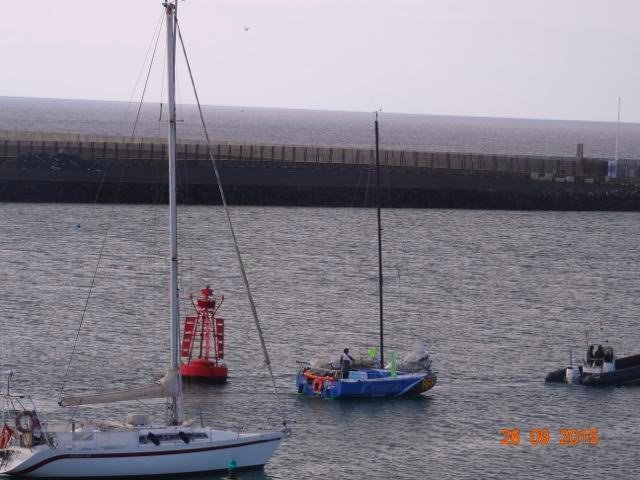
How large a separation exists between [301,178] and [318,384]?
76831 mm

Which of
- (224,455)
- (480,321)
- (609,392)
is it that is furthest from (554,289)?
(224,455)

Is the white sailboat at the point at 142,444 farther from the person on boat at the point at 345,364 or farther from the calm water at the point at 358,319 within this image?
the person on boat at the point at 345,364

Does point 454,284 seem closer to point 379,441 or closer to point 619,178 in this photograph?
point 379,441

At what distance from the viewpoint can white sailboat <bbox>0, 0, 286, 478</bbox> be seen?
113ft

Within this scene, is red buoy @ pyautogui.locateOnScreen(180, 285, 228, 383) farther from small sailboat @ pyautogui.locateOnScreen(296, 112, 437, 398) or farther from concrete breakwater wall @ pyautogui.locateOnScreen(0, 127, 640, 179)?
concrete breakwater wall @ pyautogui.locateOnScreen(0, 127, 640, 179)

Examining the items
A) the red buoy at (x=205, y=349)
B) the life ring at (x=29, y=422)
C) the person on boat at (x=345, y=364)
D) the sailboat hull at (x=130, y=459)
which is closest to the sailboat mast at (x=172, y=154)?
the sailboat hull at (x=130, y=459)

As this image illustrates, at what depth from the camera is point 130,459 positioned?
34.9 metres

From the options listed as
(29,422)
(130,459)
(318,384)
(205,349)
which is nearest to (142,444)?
(130,459)

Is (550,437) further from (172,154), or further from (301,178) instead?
(301,178)

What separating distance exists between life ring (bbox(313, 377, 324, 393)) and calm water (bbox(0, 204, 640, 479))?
551 millimetres

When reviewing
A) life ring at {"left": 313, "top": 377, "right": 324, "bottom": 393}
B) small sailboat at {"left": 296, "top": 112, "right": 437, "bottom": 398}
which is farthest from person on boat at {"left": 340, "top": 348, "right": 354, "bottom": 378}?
life ring at {"left": 313, "top": 377, "right": 324, "bottom": 393}

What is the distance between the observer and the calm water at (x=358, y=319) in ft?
140

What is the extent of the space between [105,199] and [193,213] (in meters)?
9.12

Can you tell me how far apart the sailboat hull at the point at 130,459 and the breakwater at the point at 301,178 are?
74.2 metres
